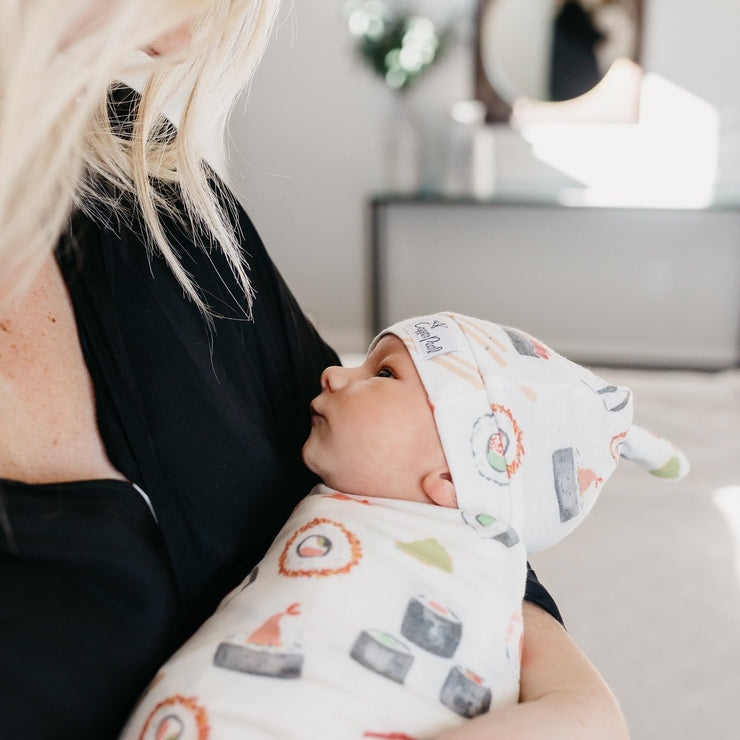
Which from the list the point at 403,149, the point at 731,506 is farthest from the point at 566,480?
the point at 403,149

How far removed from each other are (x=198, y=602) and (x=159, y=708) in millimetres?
119

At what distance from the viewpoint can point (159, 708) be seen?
63cm

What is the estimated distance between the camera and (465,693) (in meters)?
0.70

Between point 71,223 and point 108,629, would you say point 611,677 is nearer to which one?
point 108,629

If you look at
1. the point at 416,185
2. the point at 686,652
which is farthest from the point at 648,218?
the point at 686,652

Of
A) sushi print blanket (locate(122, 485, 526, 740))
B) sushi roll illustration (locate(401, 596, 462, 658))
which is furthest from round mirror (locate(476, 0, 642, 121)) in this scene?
sushi roll illustration (locate(401, 596, 462, 658))

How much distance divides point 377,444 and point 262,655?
0.85 feet

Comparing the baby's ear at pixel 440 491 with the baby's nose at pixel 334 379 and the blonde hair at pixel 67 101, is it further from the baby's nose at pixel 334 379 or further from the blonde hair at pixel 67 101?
the blonde hair at pixel 67 101

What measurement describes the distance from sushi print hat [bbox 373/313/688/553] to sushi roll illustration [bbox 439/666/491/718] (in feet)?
0.57

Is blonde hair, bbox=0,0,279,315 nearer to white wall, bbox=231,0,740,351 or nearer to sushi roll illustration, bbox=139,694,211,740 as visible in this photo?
sushi roll illustration, bbox=139,694,211,740

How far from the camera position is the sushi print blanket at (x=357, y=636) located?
64cm

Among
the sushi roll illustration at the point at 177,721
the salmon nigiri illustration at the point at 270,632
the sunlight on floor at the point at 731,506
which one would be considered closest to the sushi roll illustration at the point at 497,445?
the salmon nigiri illustration at the point at 270,632

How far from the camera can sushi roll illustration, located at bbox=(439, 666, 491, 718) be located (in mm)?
694

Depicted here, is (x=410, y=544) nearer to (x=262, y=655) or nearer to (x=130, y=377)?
(x=262, y=655)
